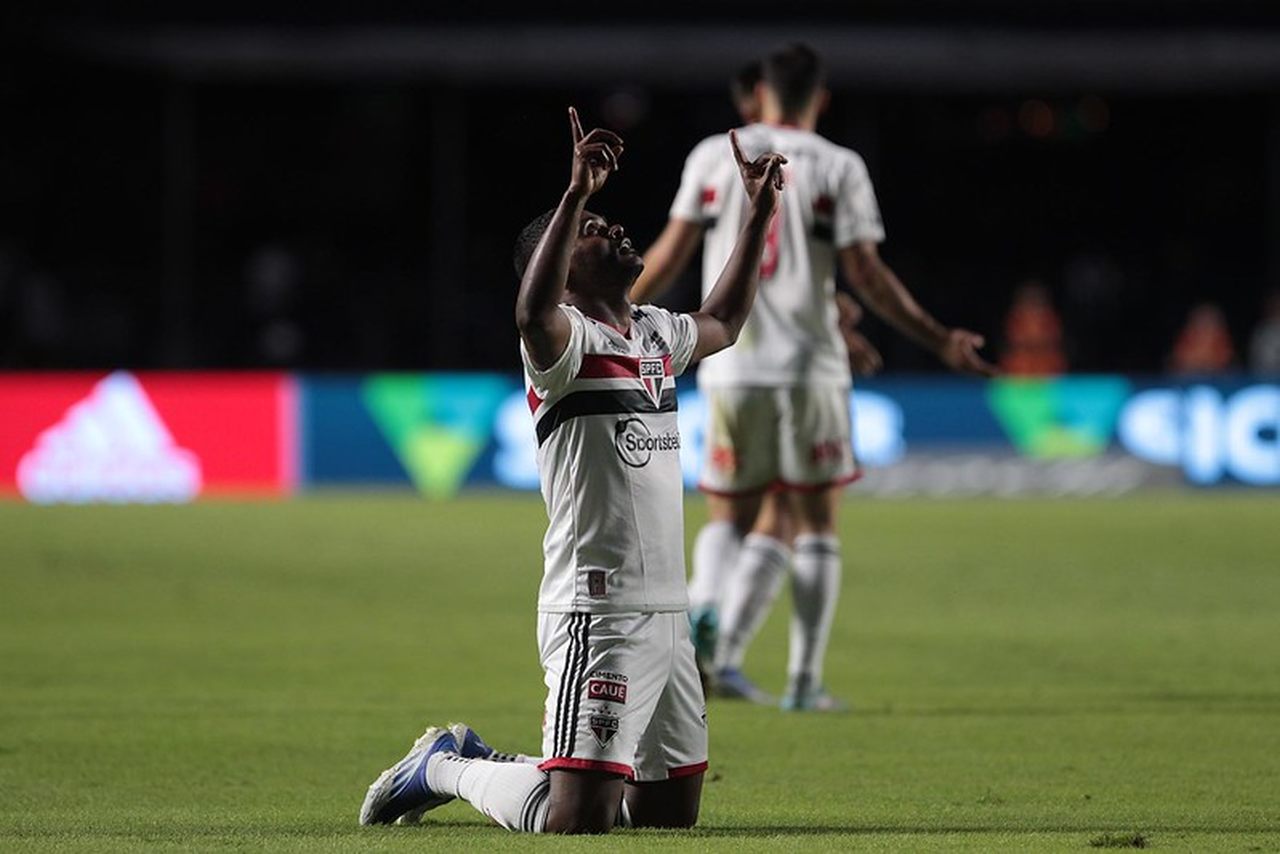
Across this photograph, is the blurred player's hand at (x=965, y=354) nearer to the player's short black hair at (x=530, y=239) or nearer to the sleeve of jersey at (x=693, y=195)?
the sleeve of jersey at (x=693, y=195)

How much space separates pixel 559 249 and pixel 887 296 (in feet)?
11.1

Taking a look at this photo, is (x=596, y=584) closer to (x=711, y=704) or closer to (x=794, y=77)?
(x=711, y=704)

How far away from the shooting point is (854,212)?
9.21 m

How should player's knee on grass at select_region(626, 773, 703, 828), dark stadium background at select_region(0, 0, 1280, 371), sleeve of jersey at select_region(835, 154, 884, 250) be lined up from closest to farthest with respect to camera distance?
player's knee on grass at select_region(626, 773, 703, 828)
sleeve of jersey at select_region(835, 154, 884, 250)
dark stadium background at select_region(0, 0, 1280, 371)

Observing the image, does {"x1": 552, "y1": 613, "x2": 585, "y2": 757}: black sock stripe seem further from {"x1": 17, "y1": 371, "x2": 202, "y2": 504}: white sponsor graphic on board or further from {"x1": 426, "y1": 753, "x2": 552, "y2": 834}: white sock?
{"x1": 17, "y1": 371, "x2": 202, "y2": 504}: white sponsor graphic on board

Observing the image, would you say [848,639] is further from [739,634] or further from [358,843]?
[358,843]

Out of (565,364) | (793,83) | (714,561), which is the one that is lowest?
(714,561)

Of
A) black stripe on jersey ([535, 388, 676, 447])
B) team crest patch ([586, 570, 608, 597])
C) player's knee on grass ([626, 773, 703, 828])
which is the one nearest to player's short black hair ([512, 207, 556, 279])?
black stripe on jersey ([535, 388, 676, 447])

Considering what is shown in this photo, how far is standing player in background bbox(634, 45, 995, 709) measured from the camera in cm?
923

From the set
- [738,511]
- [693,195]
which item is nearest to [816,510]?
[738,511]

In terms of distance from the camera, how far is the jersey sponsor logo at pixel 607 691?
19.9ft

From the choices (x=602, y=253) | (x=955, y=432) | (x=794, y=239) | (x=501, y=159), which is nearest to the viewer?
(x=602, y=253)

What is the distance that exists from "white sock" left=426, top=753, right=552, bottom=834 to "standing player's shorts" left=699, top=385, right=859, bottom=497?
10.3ft

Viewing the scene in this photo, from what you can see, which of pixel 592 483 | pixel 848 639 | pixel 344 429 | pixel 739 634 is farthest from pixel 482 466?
pixel 592 483
